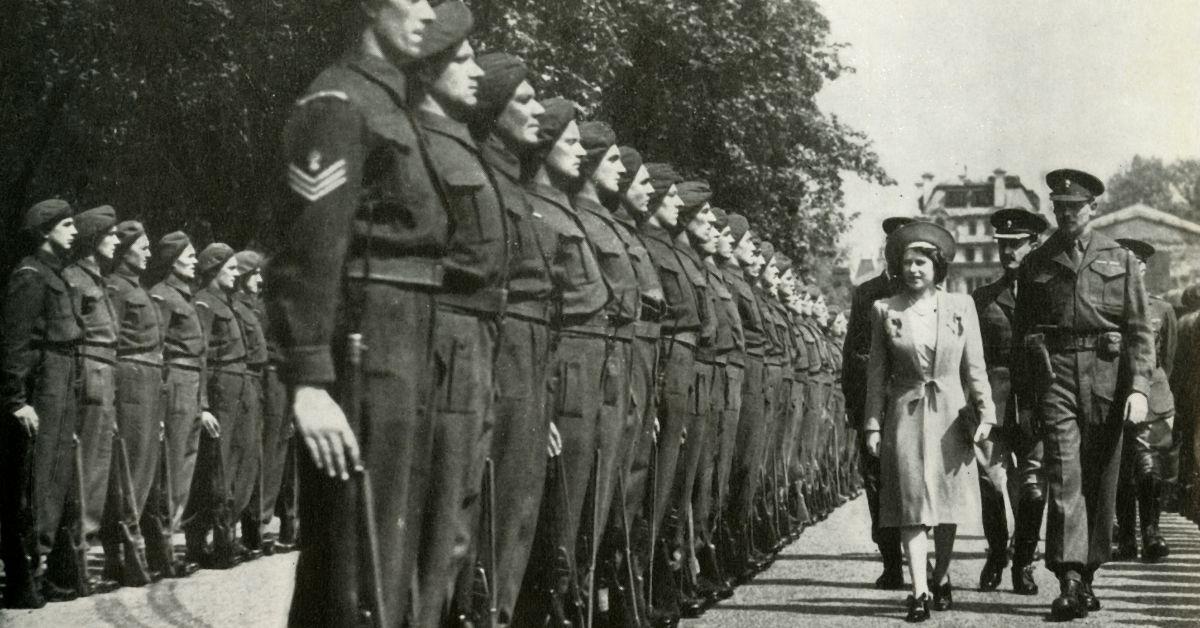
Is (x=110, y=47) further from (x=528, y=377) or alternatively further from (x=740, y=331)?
(x=528, y=377)

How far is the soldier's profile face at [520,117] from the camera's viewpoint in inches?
320

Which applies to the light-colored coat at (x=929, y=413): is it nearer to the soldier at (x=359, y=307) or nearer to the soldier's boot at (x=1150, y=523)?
the soldier's boot at (x=1150, y=523)

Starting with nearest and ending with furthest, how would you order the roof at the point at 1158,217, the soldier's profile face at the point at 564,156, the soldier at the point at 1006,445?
Result: 1. the soldier's profile face at the point at 564,156
2. the soldier at the point at 1006,445
3. the roof at the point at 1158,217

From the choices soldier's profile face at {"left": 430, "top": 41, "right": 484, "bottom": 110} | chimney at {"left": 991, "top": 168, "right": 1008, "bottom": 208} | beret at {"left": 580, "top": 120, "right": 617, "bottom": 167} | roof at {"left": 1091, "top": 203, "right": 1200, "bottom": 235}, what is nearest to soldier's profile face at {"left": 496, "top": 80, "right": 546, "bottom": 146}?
soldier's profile face at {"left": 430, "top": 41, "right": 484, "bottom": 110}

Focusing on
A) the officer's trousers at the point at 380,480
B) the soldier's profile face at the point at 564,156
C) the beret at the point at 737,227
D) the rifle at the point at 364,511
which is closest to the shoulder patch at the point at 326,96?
the officer's trousers at the point at 380,480

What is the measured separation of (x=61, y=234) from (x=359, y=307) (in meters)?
5.99

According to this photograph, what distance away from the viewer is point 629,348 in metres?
9.52

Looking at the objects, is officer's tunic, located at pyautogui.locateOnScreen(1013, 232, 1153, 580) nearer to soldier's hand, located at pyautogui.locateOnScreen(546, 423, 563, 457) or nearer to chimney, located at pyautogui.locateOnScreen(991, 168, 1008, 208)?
soldier's hand, located at pyautogui.locateOnScreen(546, 423, 563, 457)

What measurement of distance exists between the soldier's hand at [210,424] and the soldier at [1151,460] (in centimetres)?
638

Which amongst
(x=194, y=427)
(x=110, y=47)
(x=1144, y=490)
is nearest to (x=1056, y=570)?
(x=1144, y=490)

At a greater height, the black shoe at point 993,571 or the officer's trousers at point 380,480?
the officer's trousers at point 380,480

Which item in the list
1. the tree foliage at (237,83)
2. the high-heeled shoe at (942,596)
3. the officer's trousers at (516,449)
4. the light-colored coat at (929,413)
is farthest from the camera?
the tree foliage at (237,83)

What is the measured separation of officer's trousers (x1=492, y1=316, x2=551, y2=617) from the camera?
7492 mm

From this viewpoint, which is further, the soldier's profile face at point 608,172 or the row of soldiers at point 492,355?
the soldier's profile face at point 608,172
